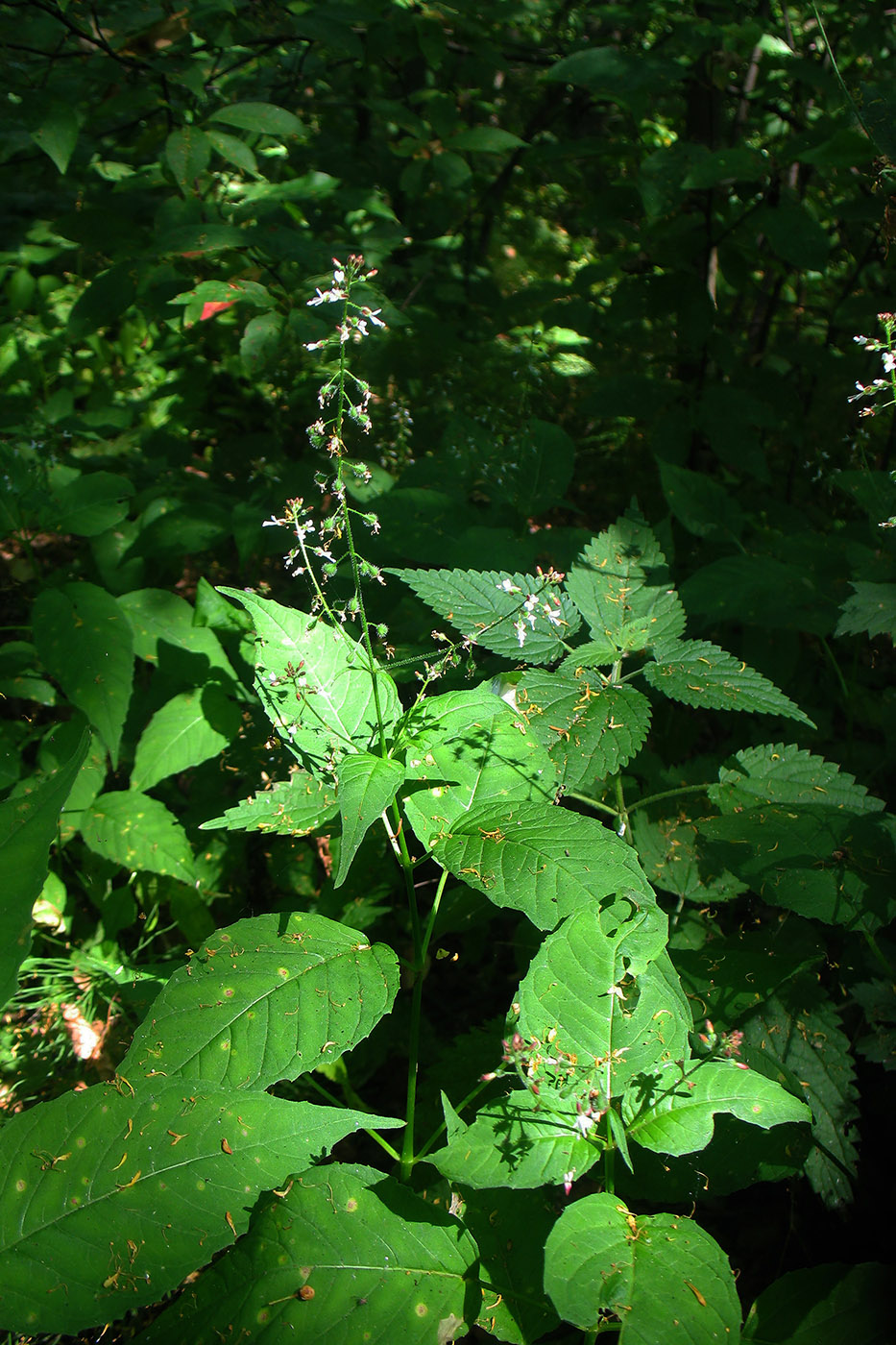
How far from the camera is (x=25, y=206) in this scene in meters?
4.77

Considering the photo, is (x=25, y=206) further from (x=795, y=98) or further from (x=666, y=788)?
(x=666, y=788)

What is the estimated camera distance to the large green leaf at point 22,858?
1.28m

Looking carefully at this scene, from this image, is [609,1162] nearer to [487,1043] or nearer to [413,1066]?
[413,1066]

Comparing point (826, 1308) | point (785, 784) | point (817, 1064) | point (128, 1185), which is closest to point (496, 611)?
point (785, 784)

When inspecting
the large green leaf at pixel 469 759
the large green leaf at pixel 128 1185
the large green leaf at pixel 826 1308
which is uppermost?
the large green leaf at pixel 469 759

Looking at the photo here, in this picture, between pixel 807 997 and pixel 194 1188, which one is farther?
pixel 807 997

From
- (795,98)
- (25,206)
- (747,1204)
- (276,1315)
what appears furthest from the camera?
(25,206)

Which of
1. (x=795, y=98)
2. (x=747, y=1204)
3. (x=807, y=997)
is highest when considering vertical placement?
(x=795, y=98)

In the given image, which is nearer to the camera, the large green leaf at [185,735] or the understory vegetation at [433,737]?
the understory vegetation at [433,737]

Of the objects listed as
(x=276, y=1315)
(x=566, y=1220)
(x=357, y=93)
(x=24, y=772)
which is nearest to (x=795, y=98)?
(x=357, y=93)

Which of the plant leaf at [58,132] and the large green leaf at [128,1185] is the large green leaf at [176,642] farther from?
the plant leaf at [58,132]

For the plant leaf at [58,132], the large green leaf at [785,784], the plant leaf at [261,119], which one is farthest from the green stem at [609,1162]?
the plant leaf at [261,119]

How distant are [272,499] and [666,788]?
1.77 metres

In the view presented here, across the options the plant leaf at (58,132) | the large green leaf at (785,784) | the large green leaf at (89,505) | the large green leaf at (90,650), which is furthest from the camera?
the plant leaf at (58,132)
